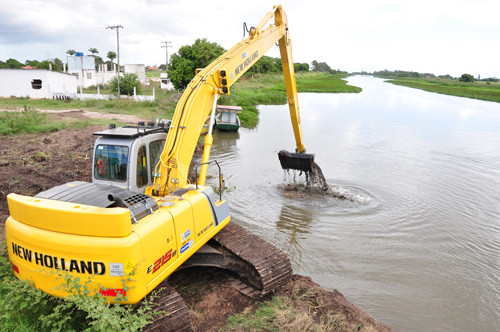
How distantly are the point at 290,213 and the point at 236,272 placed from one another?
426 centimetres

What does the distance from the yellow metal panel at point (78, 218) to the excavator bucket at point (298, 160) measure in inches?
286

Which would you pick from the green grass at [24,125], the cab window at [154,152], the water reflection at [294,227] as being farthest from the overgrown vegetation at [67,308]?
the green grass at [24,125]

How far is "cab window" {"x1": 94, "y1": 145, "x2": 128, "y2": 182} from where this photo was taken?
5.62 meters

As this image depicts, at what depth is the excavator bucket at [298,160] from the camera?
35.1 ft

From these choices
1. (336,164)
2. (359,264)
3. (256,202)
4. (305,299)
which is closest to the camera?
(305,299)

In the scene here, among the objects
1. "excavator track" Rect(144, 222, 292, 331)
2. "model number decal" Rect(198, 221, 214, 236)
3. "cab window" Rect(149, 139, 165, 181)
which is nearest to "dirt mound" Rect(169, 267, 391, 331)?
"excavator track" Rect(144, 222, 292, 331)

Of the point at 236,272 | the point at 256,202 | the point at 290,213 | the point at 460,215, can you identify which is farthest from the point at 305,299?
the point at 460,215

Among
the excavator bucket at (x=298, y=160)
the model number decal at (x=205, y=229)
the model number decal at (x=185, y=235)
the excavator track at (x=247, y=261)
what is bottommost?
the excavator track at (x=247, y=261)

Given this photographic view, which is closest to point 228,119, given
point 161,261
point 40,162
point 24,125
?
point 24,125

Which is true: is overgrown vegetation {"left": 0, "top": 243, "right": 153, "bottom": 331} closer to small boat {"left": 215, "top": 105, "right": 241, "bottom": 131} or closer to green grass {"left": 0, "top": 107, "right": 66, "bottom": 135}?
green grass {"left": 0, "top": 107, "right": 66, "bottom": 135}

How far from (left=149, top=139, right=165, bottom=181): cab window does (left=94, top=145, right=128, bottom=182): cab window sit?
18.3 inches

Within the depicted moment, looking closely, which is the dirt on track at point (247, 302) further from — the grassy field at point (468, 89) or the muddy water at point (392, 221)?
the grassy field at point (468, 89)

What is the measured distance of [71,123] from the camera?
18.7 meters

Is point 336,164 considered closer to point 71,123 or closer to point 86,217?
point 86,217
